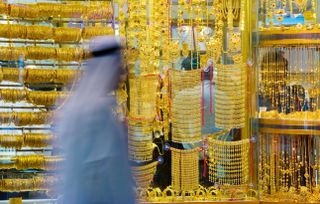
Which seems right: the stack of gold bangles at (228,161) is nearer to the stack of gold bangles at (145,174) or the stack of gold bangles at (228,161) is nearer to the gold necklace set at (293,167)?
the gold necklace set at (293,167)

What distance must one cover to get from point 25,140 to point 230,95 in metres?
1.19

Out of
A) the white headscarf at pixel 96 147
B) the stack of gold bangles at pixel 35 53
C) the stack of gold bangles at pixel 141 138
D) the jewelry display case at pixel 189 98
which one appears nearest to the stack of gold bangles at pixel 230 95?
the jewelry display case at pixel 189 98

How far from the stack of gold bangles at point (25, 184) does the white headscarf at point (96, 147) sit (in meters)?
1.41

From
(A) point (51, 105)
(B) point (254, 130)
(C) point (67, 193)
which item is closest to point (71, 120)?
(C) point (67, 193)

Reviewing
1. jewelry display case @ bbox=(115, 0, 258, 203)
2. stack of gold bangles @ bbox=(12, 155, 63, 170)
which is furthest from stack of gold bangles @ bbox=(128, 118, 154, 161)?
stack of gold bangles @ bbox=(12, 155, 63, 170)

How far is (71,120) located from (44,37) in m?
1.41

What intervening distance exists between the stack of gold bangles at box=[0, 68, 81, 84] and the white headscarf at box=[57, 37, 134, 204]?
129 centimetres

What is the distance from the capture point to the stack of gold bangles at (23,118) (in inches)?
134

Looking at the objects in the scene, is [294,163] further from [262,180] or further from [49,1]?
[49,1]

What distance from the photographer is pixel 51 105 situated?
3.43 metres

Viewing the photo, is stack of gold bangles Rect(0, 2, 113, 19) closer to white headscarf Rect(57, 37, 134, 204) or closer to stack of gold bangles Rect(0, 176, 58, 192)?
stack of gold bangles Rect(0, 176, 58, 192)

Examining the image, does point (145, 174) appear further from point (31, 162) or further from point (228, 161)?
point (31, 162)

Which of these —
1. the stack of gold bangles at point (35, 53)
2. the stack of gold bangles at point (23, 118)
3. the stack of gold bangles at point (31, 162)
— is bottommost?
the stack of gold bangles at point (31, 162)

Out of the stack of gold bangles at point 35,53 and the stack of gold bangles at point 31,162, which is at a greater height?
the stack of gold bangles at point 35,53
